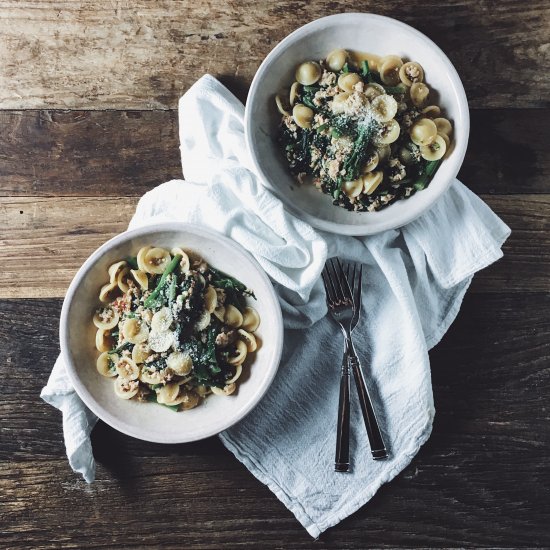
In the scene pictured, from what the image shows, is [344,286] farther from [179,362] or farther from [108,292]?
[108,292]

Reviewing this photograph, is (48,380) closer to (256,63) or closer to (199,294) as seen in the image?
(199,294)

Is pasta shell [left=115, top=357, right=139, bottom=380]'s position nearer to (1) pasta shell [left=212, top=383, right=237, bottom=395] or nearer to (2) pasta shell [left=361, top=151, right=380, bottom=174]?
(1) pasta shell [left=212, top=383, right=237, bottom=395]

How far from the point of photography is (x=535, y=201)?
2.26 metres

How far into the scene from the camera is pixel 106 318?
79.0 inches

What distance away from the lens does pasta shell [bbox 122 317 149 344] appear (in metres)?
1.95

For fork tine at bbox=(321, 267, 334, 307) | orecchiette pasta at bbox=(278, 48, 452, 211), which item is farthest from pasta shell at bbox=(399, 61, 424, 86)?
fork tine at bbox=(321, 267, 334, 307)

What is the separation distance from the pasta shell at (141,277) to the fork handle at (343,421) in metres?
0.71

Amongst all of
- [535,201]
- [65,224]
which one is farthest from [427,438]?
[65,224]

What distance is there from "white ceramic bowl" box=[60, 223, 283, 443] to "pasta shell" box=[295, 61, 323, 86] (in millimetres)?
569

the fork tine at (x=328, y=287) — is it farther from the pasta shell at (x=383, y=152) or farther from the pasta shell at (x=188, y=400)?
the pasta shell at (x=188, y=400)

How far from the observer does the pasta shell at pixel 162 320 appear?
192 centimetres

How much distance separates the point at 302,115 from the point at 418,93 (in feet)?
1.23

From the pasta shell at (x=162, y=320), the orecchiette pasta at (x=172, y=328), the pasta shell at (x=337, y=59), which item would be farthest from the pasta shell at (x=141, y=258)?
the pasta shell at (x=337, y=59)

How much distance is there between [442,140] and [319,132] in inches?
15.0
